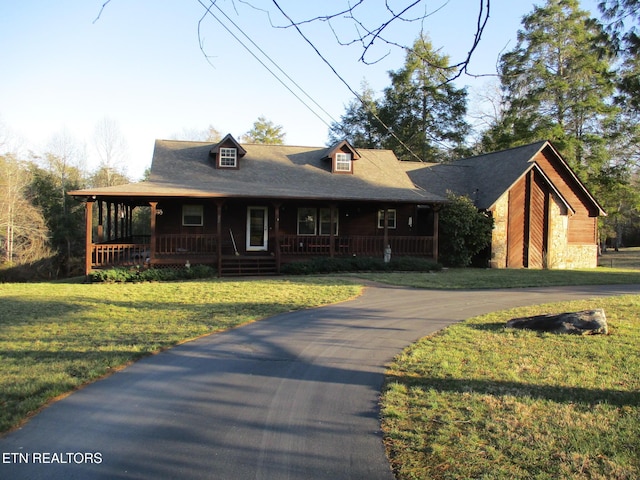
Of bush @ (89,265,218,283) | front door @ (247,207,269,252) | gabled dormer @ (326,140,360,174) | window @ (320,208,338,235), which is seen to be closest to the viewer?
bush @ (89,265,218,283)

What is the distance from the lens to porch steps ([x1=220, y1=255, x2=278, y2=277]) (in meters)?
19.4

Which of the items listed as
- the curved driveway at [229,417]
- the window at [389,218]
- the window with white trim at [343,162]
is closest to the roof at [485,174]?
the window at [389,218]

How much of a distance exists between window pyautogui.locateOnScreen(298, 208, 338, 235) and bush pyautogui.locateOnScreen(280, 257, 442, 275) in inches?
113

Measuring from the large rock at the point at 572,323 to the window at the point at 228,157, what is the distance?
54.9ft

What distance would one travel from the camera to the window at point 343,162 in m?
23.9

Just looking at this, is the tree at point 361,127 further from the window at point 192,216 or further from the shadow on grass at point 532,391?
the shadow on grass at point 532,391

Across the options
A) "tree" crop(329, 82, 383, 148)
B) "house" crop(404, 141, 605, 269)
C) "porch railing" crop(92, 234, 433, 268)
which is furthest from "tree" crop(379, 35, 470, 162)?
"porch railing" crop(92, 234, 433, 268)

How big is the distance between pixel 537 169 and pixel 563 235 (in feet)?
13.1

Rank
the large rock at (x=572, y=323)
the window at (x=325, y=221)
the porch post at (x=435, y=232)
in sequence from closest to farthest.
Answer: the large rock at (x=572, y=323) < the porch post at (x=435, y=232) < the window at (x=325, y=221)

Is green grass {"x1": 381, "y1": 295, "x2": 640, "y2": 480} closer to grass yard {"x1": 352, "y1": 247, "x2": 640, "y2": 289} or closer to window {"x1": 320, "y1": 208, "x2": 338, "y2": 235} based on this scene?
grass yard {"x1": 352, "y1": 247, "x2": 640, "y2": 289}

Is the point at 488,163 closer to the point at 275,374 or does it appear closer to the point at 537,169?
the point at 537,169

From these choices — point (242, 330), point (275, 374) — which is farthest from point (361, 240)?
point (275, 374)

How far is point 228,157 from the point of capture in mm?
22672

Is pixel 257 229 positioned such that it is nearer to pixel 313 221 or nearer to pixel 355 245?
pixel 313 221
